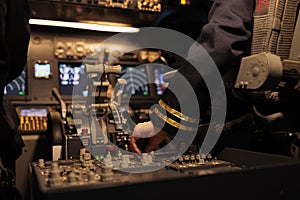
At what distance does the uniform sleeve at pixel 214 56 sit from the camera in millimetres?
1378

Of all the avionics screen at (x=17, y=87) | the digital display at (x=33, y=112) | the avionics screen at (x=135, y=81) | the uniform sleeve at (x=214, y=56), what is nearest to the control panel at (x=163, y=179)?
the uniform sleeve at (x=214, y=56)

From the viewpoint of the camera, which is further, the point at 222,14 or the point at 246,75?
the point at 222,14

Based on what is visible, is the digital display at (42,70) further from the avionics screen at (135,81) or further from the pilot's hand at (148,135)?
the pilot's hand at (148,135)

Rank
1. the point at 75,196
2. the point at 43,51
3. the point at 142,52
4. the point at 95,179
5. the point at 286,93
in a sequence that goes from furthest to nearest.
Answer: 1. the point at 142,52
2. the point at 43,51
3. the point at 286,93
4. the point at 95,179
5. the point at 75,196

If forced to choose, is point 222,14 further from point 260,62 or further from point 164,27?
point 164,27

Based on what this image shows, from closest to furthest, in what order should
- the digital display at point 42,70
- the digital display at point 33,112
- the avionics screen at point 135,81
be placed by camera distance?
the digital display at point 33,112
the digital display at point 42,70
the avionics screen at point 135,81

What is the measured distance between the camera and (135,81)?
3205 mm

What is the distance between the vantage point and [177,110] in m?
1.43

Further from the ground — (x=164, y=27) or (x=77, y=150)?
(x=164, y=27)

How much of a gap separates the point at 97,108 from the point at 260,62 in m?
1.20

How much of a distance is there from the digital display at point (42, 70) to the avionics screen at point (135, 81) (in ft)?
2.17

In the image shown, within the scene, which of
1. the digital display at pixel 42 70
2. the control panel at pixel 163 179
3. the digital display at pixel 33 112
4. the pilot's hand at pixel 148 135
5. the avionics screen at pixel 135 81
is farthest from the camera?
the avionics screen at pixel 135 81

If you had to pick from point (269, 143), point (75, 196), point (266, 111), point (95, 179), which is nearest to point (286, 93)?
point (266, 111)

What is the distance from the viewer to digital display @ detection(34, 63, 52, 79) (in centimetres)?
288
